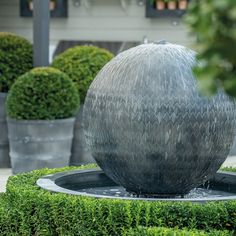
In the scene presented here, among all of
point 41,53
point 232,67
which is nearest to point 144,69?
point 232,67

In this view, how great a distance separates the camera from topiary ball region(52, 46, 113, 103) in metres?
12.0

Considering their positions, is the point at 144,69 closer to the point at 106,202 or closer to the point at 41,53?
the point at 106,202

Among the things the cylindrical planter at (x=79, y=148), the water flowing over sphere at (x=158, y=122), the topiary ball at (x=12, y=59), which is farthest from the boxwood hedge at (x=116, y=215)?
the topiary ball at (x=12, y=59)

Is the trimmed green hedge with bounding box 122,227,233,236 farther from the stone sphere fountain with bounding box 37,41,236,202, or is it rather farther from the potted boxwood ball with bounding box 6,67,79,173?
the potted boxwood ball with bounding box 6,67,79,173

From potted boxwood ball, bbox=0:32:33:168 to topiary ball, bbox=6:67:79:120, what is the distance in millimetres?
885

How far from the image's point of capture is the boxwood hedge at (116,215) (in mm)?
5910

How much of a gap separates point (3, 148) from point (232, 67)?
33.0ft

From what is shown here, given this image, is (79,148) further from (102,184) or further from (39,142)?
(102,184)

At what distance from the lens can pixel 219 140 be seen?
640 cm

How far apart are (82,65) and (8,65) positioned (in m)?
1.16

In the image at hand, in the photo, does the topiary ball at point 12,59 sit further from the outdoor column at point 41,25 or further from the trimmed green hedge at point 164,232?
the trimmed green hedge at point 164,232

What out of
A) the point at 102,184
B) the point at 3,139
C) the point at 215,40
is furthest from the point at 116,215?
the point at 3,139

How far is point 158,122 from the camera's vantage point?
6.25 metres

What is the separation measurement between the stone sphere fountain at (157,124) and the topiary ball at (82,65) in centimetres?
523
